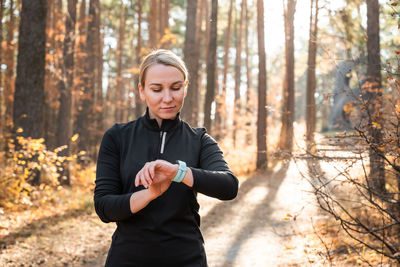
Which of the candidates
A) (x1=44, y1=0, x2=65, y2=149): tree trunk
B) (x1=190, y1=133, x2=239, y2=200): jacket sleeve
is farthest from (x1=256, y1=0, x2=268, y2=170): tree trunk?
(x1=190, y1=133, x2=239, y2=200): jacket sleeve

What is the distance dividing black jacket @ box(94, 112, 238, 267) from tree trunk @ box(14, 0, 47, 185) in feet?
24.9

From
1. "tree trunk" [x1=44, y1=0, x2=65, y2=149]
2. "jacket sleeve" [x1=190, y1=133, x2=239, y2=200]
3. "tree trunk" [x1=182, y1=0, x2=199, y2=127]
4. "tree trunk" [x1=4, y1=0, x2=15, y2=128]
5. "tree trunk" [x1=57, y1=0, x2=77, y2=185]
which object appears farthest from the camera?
"tree trunk" [x1=4, y1=0, x2=15, y2=128]

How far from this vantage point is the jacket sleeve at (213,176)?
1.79 metres

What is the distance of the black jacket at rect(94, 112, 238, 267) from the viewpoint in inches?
73.7

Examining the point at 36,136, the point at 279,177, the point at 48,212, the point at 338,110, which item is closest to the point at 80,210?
the point at 48,212

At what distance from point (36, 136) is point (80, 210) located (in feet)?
6.58

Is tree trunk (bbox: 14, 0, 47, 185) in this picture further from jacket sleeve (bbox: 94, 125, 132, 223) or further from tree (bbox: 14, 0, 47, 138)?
jacket sleeve (bbox: 94, 125, 132, 223)

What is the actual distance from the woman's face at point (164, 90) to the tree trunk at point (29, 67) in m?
7.66

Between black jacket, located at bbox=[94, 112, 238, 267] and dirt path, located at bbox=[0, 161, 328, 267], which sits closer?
black jacket, located at bbox=[94, 112, 238, 267]

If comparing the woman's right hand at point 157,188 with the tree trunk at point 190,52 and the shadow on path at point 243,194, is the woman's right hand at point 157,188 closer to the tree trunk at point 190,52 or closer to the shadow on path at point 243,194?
the shadow on path at point 243,194

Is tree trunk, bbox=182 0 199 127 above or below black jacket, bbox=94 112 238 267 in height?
above

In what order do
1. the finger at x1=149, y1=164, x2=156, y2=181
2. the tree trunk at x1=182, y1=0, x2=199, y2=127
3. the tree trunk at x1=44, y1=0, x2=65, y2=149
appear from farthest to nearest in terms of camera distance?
the tree trunk at x1=44, y1=0, x2=65, y2=149
the tree trunk at x1=182, y1=0, x2=199, y2=127
the finger at x1=149, y1=164, x2=156, y2=181

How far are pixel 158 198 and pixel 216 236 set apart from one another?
6.13 meters

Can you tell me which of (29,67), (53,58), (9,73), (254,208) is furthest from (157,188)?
(9,73)
